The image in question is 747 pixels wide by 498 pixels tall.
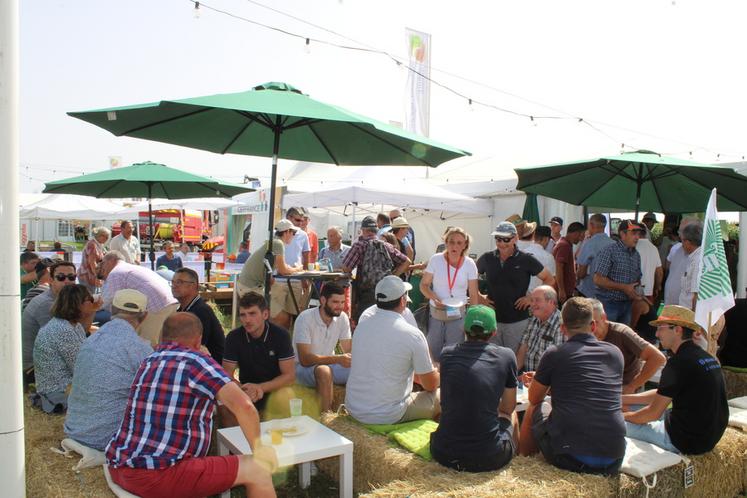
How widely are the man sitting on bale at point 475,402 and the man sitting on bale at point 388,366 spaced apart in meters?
0.46

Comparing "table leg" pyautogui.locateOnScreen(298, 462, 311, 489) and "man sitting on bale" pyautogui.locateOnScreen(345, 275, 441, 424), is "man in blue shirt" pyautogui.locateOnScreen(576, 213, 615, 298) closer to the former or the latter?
"man sitting on bale" pyautogui.locateOnScreen(345, 275, 441, 424)

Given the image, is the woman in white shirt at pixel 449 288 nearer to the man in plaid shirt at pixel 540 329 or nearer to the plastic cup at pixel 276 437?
the man in plaid shirt at pixel 540 329

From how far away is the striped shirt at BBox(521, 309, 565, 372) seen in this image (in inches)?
181

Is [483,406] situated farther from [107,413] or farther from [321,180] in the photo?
[321,180]

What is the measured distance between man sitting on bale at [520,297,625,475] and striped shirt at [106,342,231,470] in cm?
180

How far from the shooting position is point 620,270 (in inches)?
235

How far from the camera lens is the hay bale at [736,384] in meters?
5.50

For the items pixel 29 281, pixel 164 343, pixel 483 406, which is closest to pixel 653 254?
pixel 483 406

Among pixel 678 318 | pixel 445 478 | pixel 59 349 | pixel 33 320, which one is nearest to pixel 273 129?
pixel 59 349

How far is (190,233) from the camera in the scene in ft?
106

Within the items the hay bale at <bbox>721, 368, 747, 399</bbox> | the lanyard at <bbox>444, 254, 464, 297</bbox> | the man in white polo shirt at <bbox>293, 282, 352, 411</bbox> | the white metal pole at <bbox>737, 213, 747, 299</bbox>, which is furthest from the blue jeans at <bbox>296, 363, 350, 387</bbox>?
the white metal pole at <bbox>737, 213, 747, 299</bbox>

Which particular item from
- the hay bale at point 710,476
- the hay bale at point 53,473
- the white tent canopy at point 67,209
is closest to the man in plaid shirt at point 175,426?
the hay bale at point 53,473

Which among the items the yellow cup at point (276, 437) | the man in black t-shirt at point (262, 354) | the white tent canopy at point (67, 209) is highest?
the white tent canopy at point (67, 209)

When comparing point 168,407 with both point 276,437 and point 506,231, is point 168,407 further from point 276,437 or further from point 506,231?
point 506,231
